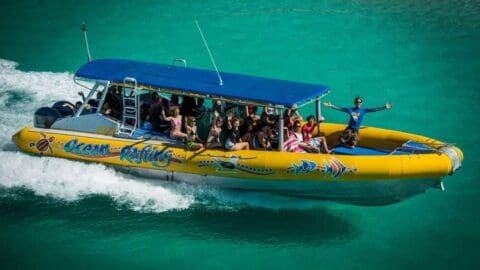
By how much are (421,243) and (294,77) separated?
820 centimetres

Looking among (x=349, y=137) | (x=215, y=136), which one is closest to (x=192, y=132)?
(x=215, y=136)

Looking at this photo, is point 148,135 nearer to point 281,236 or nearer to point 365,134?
point 281,236

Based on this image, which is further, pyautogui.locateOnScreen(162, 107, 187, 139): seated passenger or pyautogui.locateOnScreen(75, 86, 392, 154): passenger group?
pyautogui.locateOnScreen(162, 107, 187, 139): seated passenger

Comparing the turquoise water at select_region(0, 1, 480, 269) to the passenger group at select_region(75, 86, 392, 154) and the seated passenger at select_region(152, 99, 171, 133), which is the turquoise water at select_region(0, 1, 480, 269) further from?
the seated passenger at select_region(152, 99, 171, 133)

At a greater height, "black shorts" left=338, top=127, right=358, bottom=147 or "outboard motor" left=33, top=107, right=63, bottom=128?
"outboard motor" left=33, top=107, right=63, bottom=128

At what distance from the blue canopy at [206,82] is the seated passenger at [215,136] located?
50 centimetres

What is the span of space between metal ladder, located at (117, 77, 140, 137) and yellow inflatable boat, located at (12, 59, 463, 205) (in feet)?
0.06

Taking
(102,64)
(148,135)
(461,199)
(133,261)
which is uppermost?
(102,64)

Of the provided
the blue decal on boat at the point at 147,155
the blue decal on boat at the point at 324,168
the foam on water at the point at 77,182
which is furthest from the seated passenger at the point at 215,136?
the blue decal on boat at the point at 324,168

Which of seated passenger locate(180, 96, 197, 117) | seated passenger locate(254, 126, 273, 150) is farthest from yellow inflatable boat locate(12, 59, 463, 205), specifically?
seated passenger locate(180, 96, 197, 117)

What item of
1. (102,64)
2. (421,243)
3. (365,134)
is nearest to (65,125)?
(102,64)

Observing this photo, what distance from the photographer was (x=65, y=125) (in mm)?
13609

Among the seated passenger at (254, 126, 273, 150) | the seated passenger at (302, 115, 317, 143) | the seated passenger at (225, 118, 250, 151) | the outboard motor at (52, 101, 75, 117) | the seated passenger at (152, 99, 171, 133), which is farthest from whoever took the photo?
the outboard motor at (52, 101, 75, 117)

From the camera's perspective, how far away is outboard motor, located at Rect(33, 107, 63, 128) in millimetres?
13828
